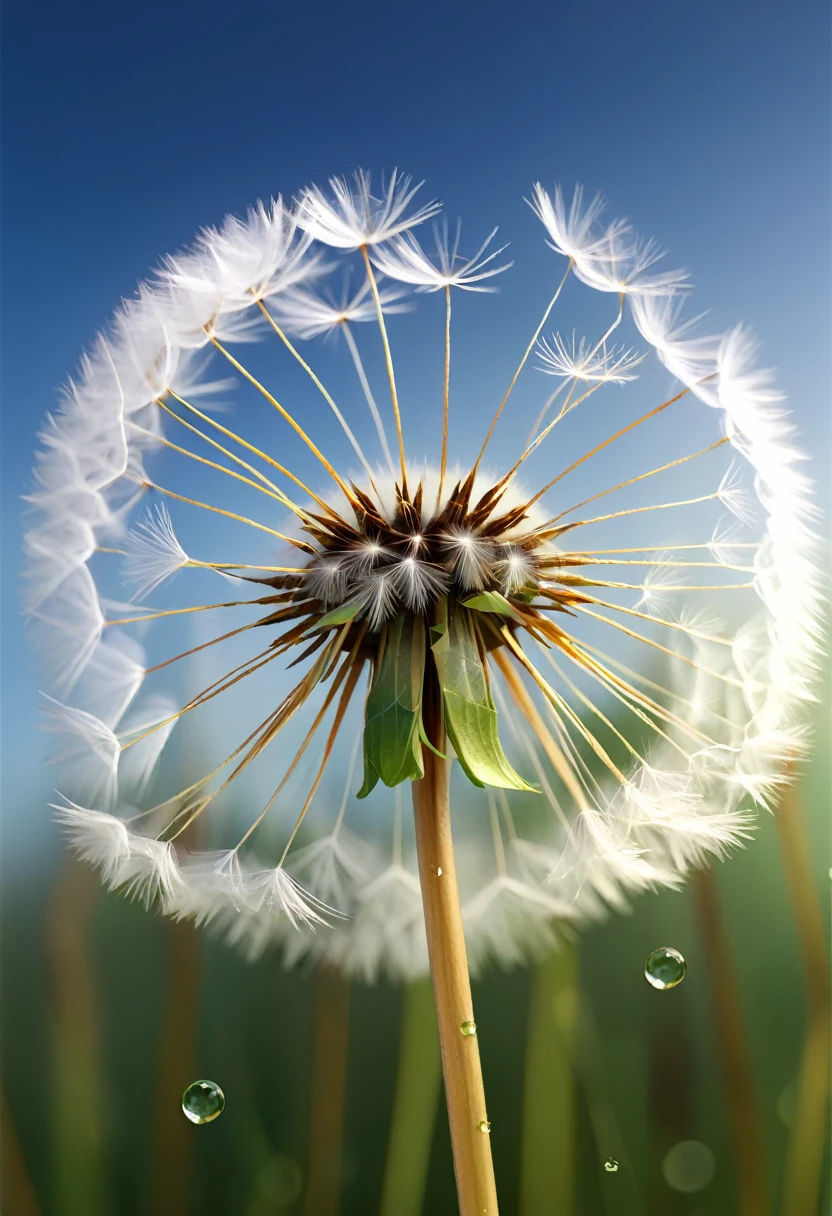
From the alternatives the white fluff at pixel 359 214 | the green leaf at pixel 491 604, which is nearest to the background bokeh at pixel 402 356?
the white fluff at pixel 359 214

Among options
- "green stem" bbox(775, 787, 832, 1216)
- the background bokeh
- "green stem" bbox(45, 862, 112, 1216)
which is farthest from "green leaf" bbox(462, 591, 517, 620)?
"green stem" bbox(45, 862, 112, 1216)

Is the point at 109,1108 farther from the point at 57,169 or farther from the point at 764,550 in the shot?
the point at 57,169

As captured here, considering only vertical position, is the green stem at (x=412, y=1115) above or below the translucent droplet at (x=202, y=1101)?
below

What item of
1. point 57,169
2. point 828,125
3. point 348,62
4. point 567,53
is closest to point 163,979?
point 57,169

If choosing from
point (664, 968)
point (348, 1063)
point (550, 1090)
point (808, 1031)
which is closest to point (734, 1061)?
point (808, 1031)

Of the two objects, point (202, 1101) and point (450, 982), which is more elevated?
point (450, 982)

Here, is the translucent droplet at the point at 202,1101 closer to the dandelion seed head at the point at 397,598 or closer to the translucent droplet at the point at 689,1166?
the dandelion seed head at the point at 397,598

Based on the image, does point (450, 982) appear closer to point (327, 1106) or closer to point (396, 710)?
point (396, 710)
